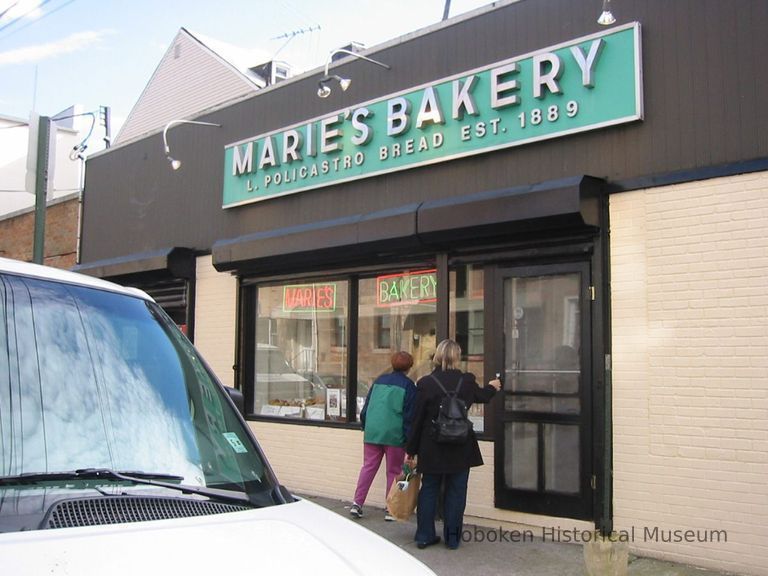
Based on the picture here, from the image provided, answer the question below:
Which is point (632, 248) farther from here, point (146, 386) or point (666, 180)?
point (146, 386)

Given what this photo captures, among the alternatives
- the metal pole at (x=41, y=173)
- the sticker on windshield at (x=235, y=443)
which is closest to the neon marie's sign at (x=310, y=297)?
the metal pole at (x=41, y=173)

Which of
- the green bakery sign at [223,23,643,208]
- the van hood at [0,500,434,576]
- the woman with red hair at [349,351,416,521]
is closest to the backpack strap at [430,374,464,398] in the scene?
the woman with red hair at [349,351,416,521]

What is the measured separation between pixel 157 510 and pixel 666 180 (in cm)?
540

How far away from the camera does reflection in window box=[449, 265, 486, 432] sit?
25.2ft

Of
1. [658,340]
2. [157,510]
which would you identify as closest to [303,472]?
[658,340]

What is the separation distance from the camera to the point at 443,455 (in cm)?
636

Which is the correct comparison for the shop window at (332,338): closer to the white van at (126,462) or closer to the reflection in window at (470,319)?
the reflection in window at (470,319)

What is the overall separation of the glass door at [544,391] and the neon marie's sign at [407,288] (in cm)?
104

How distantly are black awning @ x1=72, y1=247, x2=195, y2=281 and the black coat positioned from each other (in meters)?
5.55

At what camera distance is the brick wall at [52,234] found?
14.3 m

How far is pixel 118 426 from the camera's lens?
2.62 m

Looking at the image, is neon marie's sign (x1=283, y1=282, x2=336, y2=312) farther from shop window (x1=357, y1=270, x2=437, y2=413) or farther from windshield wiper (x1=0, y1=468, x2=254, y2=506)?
windshield wiper (x1=0, y1=468, x2=254, y2=506)

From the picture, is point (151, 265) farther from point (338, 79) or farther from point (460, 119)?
point (460, 119)

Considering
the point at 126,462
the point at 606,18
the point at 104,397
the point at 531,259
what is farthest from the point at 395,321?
the point at 126,462
